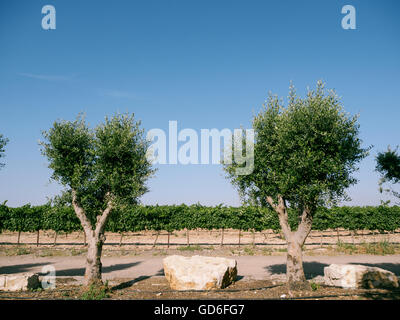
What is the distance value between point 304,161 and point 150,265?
58.9 ft

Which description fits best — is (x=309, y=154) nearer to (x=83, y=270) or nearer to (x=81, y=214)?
(x=81, y=214)

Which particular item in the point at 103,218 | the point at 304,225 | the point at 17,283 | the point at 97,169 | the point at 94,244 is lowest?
the point at 17,283

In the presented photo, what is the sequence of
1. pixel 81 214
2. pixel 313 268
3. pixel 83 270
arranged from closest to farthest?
pixel 81 214 → pixel 313 268 → pixel 83 270

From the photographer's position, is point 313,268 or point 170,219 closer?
point 313,268

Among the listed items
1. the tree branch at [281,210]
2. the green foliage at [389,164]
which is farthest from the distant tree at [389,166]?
the tree branch at [281,210]

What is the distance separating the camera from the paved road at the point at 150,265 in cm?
2047

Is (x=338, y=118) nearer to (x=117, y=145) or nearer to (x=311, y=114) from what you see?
(x=311, y=114)

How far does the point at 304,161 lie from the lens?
14273 millimetres

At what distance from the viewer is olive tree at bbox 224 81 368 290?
47.5ft

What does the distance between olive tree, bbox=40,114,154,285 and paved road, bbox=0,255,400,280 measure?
5572 mm

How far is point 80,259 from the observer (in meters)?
27.9

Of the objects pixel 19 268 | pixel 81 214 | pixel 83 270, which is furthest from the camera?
pixel 19 268

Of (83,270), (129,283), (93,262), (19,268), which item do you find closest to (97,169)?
(93,262)
